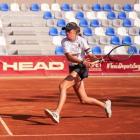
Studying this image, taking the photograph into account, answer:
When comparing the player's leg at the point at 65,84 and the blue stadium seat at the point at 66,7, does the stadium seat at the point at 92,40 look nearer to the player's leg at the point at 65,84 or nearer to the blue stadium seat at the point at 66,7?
the blue stadium seat at the point at 66,7

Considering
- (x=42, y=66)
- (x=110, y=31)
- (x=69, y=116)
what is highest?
(x=110, y=31)

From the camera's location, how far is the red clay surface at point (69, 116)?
24.4ft

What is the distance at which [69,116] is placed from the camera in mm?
9578

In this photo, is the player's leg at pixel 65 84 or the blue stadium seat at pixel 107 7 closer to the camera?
the player's leg at pixel 65 84

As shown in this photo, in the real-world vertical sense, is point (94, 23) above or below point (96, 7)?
below

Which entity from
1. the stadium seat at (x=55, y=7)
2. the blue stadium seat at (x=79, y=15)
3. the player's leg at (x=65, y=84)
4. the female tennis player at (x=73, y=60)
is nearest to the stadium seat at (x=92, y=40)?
the blue stadium seat at (x=79, y=15)

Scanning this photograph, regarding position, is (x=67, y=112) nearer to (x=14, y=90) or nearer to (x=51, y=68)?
(x=14, y=90)

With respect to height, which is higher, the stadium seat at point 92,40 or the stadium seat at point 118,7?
the stadium seat at point 118,7

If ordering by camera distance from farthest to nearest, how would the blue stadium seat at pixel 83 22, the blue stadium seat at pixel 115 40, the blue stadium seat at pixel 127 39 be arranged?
1. the blue stadium seat at pixel 83 22
2. the blue stadium seat at pixel 127 39
3. the blue stadium seat at pixel 115 40

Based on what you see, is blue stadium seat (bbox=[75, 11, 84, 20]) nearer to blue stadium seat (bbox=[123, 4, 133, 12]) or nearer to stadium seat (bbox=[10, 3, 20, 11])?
blue stadium seat (bbox=[123, 4, 133, 12])

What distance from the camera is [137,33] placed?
27969mm

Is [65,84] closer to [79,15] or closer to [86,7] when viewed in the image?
[79,15]

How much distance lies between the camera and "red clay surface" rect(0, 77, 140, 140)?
7436 millimetres

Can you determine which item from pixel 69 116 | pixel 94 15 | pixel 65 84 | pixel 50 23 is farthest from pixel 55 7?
pixel 65 84
